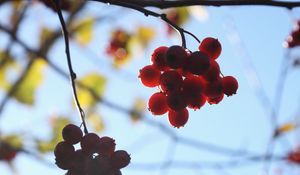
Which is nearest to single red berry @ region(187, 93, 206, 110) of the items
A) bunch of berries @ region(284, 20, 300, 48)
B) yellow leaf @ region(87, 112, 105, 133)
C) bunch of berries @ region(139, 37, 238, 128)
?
bunch of berries @ region(139, 37, 238, 128)

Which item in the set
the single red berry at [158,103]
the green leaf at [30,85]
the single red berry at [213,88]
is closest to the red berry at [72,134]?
the single red berry at [158,103]

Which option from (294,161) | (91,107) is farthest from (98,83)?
(294,161)

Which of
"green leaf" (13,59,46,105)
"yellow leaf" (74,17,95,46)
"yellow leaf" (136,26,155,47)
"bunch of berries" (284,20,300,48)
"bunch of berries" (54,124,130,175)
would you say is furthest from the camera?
"yellow leaf" (136,26,155,47)

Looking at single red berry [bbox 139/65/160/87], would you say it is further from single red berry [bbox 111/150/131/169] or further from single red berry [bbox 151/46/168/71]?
single red berry [bbox 111/150/131/169]

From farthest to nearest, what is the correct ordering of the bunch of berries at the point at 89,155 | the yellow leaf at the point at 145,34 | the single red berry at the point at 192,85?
the yellow leaf at the point at 145,34 < the single red berry at the point at 192,85 < the bunch of berries at the point at 89,155

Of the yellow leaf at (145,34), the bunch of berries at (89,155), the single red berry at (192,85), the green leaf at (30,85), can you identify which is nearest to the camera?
the bunch of berries at (89,155)

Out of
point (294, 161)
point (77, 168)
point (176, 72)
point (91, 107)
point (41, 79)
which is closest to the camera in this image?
point (77, 168)

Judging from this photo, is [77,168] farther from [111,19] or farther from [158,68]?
[111,19]

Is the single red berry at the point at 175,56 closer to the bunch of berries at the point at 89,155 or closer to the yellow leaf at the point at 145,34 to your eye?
the bunch of berries at the point at 89,155
